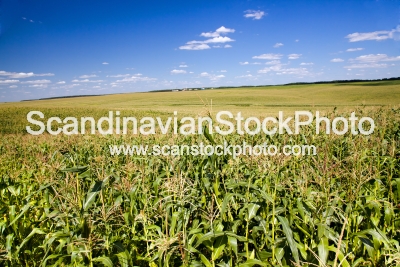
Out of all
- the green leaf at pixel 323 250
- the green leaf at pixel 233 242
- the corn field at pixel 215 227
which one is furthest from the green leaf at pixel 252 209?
the green leaf at pixel 323 250

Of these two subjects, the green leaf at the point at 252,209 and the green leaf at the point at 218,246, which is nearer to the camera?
the green leaf at the point at 218,246

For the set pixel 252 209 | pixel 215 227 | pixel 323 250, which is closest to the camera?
pixel 323 250

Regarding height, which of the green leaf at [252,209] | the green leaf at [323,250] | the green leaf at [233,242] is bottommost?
the green leaf at [323,250]

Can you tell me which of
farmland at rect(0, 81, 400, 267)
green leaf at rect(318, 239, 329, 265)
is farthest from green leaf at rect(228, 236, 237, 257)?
green leaf at rect(318, 239, 329, 265)

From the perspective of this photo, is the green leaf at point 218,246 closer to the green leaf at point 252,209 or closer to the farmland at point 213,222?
the farmland at point 213,222

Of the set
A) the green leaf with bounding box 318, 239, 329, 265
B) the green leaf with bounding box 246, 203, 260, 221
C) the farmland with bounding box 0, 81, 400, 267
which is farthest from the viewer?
the green leaf with bounding box 246, 203, 260, 221

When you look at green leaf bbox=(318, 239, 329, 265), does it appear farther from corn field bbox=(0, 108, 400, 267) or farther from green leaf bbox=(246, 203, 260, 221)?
green leaf bbox=(246, 203, 260, 221)

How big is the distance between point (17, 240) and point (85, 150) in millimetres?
6115

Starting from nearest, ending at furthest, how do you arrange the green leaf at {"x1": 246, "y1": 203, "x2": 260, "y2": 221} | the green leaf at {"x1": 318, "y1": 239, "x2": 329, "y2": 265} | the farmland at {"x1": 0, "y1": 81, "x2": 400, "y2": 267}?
1. the green leaf at {"x1": 318, "y1": 239, "x2": 329, "y2": 265}
2. the farmland at {"x1": 0, "y1": 81, "x2": 400, "y2": 267}
3. the green leaf at {"x1": 246, "y1": 203, "x2": 260, "y2": 221}

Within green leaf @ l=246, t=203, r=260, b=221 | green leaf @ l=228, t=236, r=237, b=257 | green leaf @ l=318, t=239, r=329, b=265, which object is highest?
green leaf @ l=246, t=203, r=260, b=221

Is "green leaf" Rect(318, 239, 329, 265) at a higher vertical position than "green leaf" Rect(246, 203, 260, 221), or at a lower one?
lower

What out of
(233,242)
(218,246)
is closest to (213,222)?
(218,246)

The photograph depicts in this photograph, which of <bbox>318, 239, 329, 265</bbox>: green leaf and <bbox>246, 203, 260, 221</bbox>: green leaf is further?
<bbox>246, 203, 260, 221</bbox>: green leaf

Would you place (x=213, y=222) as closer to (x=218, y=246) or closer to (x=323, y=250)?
(x=218, y=246)
